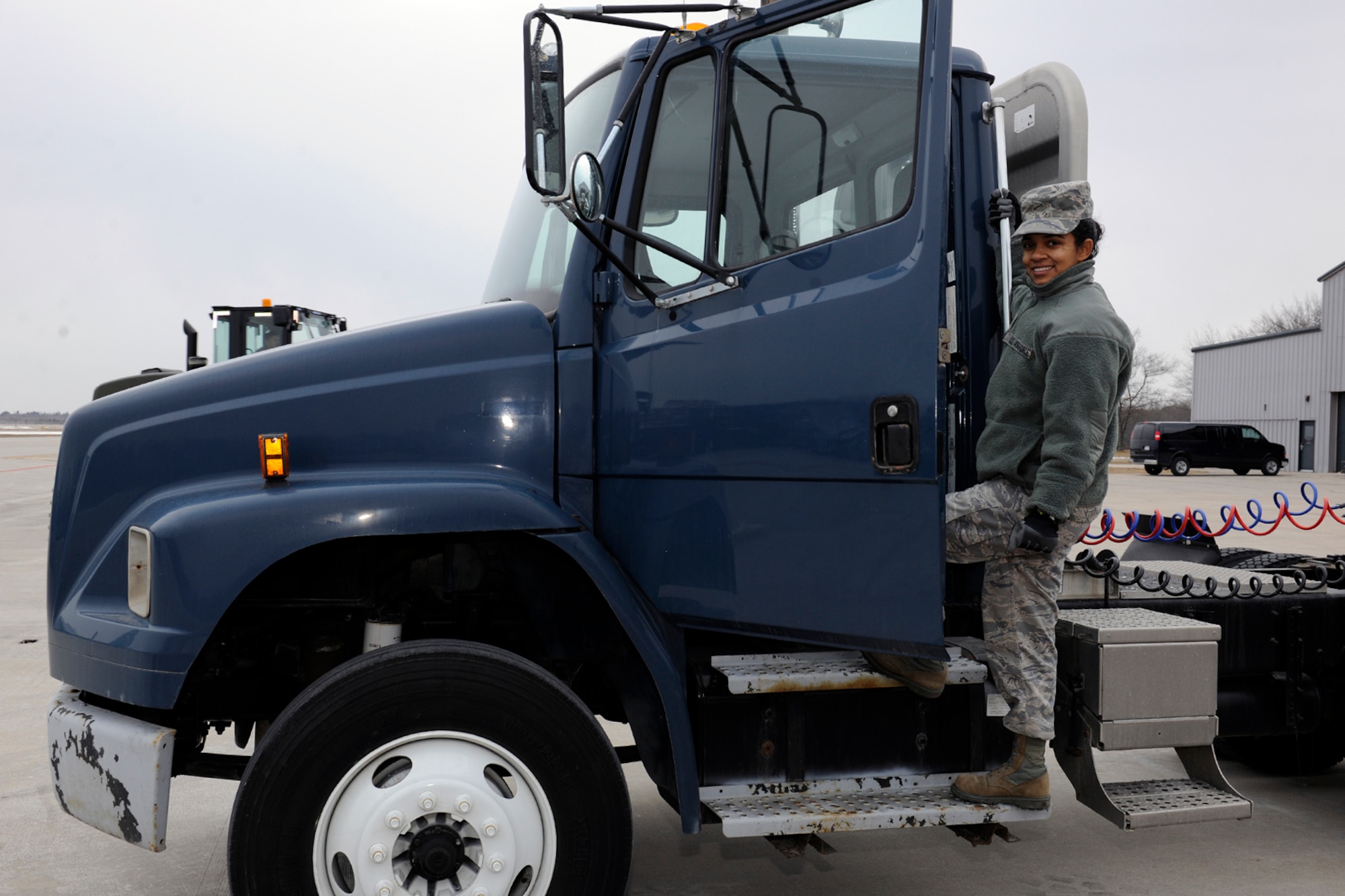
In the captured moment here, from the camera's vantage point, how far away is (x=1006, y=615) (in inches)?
123

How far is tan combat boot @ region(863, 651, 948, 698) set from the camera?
2.94 m

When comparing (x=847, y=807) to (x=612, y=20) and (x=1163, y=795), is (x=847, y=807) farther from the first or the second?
(x=612, y=20)

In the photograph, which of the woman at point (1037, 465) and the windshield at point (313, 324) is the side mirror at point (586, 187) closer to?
the woman at point (1037, 465)

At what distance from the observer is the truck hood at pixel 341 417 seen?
290cm

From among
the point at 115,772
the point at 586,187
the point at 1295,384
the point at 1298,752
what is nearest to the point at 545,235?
the point at 586,187

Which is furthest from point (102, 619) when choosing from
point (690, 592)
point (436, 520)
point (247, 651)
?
point (690, 592)

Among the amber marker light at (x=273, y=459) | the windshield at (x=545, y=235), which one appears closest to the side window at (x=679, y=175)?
the windshield at (x=545, y=235)

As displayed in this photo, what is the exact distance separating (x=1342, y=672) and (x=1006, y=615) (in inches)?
67.9

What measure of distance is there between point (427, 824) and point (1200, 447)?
3459 centimetres

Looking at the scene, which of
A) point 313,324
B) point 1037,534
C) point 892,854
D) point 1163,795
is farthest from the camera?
point 313,324

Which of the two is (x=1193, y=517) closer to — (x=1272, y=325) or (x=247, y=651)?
(x=247, y=651)

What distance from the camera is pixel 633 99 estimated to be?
3027 mm

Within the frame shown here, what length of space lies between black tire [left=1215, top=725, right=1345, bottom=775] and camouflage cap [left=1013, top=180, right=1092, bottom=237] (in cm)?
292

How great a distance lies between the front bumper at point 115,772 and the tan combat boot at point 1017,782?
86.1 inches
